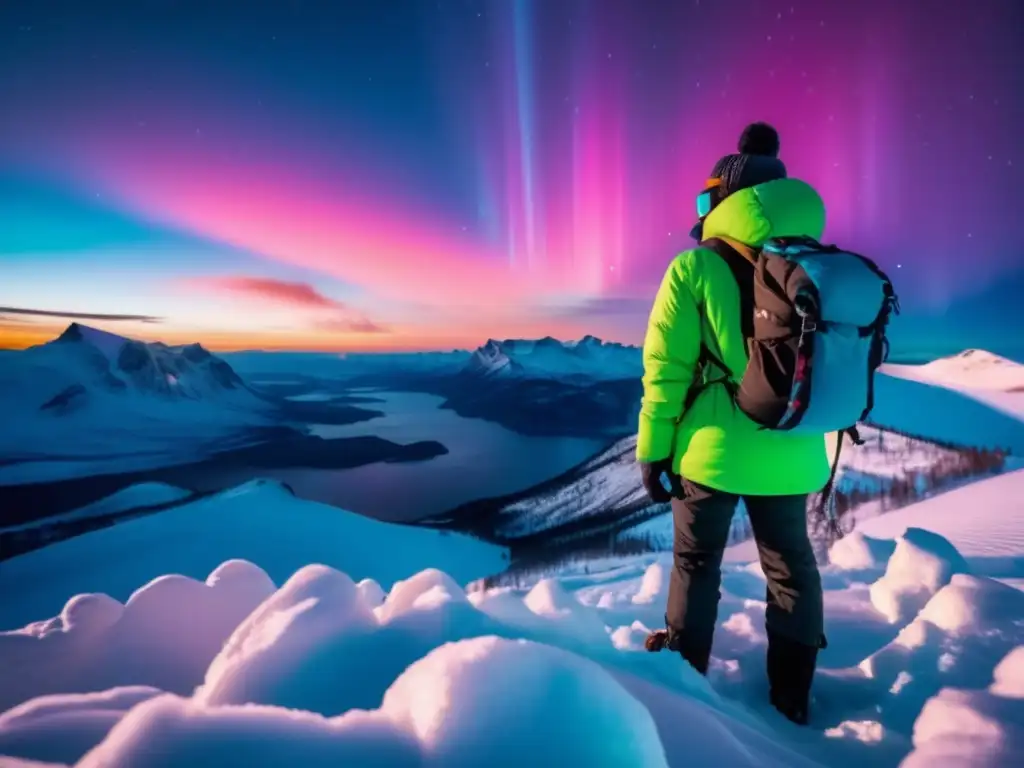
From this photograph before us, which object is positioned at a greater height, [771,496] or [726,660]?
[771,496]

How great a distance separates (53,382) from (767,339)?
204564 millimetres

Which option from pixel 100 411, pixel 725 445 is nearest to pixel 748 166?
pixel 725 445

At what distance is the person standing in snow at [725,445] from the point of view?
1900 millimetres

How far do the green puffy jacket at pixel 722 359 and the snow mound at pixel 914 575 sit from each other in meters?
1.39

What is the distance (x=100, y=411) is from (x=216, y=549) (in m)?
176

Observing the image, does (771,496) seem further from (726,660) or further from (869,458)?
(869,458)

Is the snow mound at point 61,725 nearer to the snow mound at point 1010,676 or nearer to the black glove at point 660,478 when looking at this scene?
the black glove at point 660,478

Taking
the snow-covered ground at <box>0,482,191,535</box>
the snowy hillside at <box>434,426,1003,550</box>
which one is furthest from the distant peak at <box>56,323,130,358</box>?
the snowy hillside at <box>434,426,1003,550</box>

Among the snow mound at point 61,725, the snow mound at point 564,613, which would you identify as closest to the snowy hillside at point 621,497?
the snow mound at point 564,613

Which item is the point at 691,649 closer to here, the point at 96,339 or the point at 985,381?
the point at 985,381

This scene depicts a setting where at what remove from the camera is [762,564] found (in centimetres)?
207

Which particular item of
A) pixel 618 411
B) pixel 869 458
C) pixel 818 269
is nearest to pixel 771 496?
pixel 818 269

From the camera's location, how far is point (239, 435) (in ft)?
513

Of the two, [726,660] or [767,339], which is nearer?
[767,339]
